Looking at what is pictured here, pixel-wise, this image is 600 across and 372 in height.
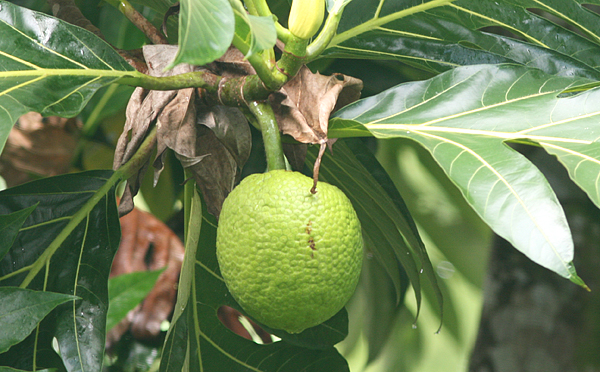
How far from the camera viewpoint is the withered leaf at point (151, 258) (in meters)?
1.18

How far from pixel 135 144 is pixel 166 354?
0.29 metres

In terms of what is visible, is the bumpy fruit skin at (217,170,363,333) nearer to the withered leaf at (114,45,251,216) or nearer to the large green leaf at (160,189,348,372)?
the withered leaf at (114,45,251,216)

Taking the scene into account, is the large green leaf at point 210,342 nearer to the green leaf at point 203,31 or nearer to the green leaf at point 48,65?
the green leaf at point 48,65

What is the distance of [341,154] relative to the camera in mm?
720

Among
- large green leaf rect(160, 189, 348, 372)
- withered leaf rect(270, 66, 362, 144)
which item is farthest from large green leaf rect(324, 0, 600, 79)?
large green leaf rect(160, 189, 348, 372)

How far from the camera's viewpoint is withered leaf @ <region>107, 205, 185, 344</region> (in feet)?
3.87

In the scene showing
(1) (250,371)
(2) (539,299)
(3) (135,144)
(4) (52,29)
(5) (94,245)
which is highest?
(4) (52,29)

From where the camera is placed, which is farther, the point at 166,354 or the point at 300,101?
the point at 166,354

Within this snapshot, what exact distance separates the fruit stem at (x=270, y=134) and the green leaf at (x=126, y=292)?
576mm

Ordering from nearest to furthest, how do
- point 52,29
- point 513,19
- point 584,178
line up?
point 584,178
point 52,29
point 513,19

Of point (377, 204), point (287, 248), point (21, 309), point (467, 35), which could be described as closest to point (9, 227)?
point (21, 309)

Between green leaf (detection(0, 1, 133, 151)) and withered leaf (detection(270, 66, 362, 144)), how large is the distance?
0.16 m

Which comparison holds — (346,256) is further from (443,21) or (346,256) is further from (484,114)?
(443,21)

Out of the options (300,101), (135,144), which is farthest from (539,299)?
(135,144)
